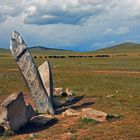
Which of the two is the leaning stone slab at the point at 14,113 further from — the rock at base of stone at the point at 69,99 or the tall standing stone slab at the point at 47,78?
the rock at base of stone at the point at 69,99

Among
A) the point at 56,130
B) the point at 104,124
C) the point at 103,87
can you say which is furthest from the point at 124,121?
the point at 103,87

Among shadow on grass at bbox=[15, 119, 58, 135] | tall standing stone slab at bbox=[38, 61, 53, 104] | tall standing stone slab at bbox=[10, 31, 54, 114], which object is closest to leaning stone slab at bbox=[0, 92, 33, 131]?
shadow on grass at bbox=[15, 119, 58, 135]

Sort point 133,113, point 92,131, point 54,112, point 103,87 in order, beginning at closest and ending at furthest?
1. point 92,131
2. point 133,113
3. point 54,112
4. point 103,87

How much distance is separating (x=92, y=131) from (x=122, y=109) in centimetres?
672

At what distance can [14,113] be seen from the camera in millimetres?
A: 25172

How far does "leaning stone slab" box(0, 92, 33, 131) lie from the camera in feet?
80.0

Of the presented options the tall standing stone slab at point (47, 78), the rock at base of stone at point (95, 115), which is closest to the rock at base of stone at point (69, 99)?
the tall standing stone slab at point (47, 78)

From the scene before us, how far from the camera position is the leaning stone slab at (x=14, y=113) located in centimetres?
2438

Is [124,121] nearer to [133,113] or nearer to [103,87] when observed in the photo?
[133,113]

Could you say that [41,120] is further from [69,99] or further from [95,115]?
[69,99]

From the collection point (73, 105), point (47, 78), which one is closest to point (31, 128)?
point (73, 105)

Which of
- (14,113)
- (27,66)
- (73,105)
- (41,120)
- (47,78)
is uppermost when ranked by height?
(27,66)

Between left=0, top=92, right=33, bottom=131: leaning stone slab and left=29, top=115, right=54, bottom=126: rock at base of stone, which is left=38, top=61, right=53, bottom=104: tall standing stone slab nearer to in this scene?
left=29, top=115, right=54, bottom=126: rock at base of stone

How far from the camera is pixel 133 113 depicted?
28.3m
